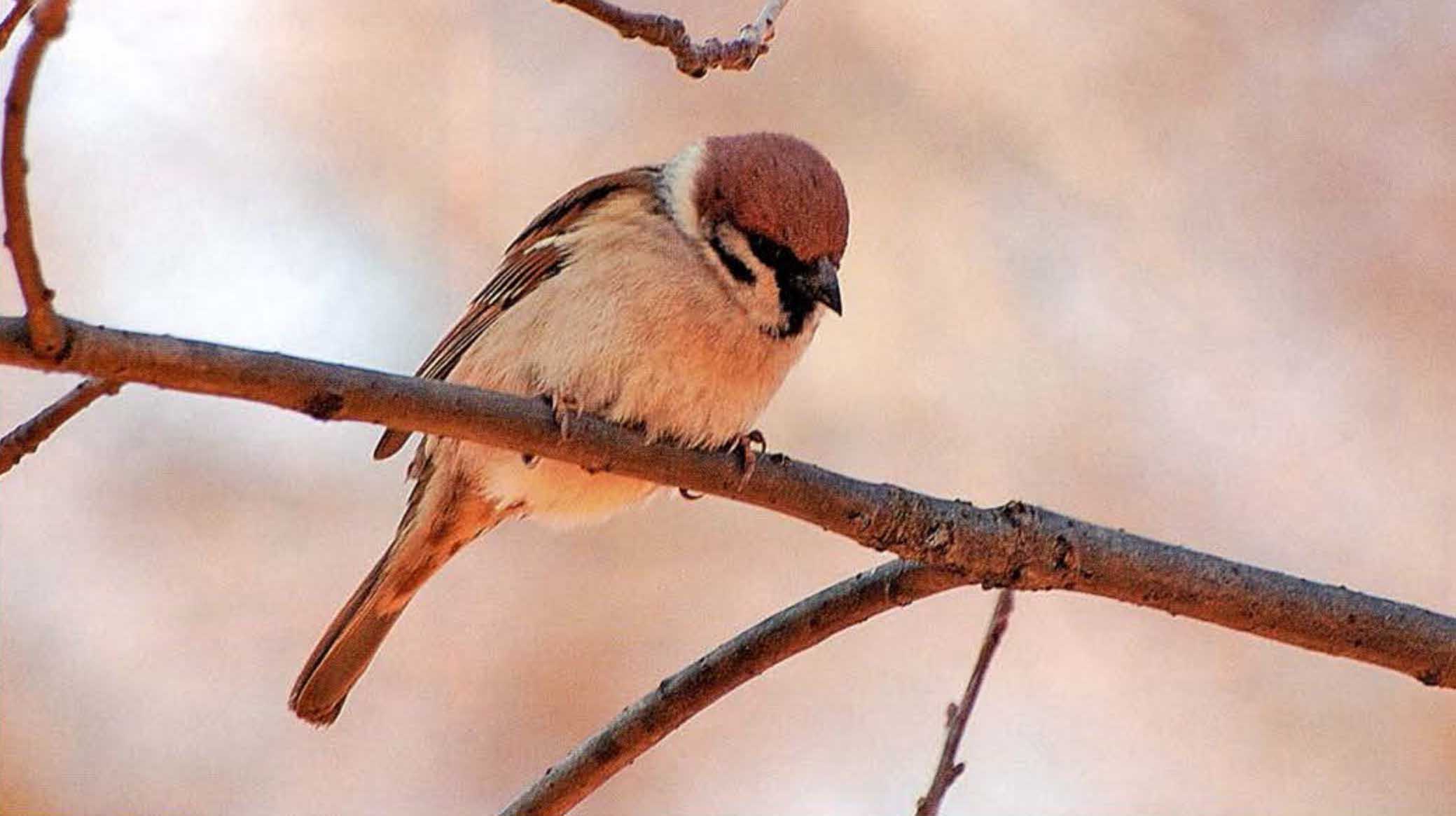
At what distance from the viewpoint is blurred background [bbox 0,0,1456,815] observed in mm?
2752

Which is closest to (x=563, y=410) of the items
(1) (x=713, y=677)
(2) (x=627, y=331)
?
(1) (x=713, y=677)

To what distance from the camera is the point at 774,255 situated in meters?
2.27

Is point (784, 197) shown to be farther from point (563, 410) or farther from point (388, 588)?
point (388, 588)

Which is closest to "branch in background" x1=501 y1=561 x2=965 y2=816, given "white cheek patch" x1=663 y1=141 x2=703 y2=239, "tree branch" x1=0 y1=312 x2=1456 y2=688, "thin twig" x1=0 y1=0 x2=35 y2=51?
"tree branch" x1=0 y1=312 x2=1456 y2=688

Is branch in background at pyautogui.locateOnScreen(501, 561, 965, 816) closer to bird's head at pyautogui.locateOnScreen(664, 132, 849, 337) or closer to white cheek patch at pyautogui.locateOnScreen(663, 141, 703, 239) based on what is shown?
bird's head at pyautogui.locateOnScreen(664, 132, 849, 337)

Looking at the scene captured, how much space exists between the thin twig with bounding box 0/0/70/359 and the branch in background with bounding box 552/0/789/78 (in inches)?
23.7

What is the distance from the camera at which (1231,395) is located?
2820 mm

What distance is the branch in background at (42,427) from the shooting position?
1396 millimetres

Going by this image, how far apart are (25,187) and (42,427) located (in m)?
0.37

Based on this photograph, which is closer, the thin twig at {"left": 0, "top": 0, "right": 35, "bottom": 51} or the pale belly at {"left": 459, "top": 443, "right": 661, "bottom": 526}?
the thin twig at {"left": 0, "top": 0, "right": 35, "bottom": 51}

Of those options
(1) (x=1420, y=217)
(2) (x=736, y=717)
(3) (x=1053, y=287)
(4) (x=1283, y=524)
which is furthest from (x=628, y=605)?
(1) (x=1420, y=217)

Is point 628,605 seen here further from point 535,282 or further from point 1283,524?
point 1283,524

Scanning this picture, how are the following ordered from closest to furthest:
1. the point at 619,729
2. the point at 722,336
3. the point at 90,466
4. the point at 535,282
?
the point at 619,729 < the point at 722,336 < the point at 535,282 < the point at 90,466

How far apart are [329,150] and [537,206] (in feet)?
1.08
